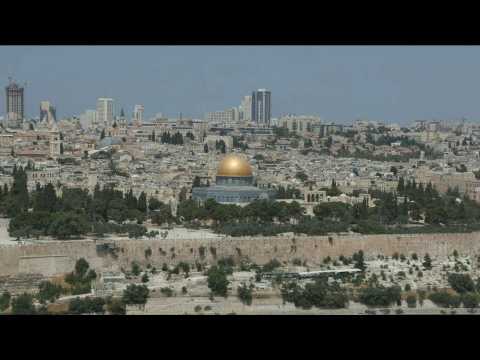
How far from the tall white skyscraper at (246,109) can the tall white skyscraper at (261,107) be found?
184mm

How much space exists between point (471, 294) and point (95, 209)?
15.8 ft

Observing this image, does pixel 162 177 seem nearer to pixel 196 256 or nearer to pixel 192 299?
pixel 196 256

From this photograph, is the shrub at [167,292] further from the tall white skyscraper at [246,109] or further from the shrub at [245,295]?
the tall white skyscraper at [246,109]

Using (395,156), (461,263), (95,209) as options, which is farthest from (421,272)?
(395,156)

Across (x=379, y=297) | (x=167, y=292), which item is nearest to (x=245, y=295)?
(x=167, y=292)

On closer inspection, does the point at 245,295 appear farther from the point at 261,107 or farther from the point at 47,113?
the point at 261,107

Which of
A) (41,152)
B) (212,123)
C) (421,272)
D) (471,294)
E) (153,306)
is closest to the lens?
(153,306)

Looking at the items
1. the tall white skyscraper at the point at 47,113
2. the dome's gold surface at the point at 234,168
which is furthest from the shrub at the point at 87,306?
the tall white skyscraper at the point at 47,113

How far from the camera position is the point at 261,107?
2997 cm

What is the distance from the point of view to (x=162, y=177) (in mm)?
15734

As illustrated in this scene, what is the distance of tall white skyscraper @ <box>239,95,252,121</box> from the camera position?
98.9 ft

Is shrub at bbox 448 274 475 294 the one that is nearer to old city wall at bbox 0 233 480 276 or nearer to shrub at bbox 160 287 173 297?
old city wall at bbox 0 233 480 276

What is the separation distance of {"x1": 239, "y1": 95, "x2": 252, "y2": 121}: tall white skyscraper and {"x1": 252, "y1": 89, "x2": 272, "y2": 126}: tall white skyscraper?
184mm
